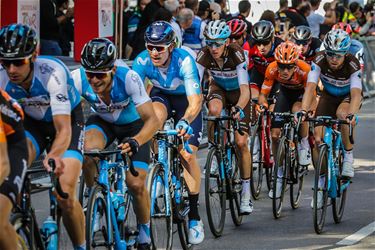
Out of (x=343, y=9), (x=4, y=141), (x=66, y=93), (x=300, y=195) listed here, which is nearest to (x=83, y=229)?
(x=66, y=93)

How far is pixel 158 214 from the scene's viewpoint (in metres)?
8.92

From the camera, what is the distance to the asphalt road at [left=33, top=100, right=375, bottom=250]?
998 centimetres

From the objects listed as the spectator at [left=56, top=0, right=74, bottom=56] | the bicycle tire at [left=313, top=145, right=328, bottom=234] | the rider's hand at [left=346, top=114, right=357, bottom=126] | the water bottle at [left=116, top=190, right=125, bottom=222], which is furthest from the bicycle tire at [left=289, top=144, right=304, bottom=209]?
the spectator at [left=56, top=0, right=74, bottom=56]

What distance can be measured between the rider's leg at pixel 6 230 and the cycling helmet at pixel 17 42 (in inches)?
42.3

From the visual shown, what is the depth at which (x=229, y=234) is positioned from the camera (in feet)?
34.4

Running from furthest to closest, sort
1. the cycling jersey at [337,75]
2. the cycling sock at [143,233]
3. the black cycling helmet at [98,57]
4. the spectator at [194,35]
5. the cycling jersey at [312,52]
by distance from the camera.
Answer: the spectator at [194,35], the cycling jersey at [312,52], the cycling jersey at [337,75], the cycling sock at [143,233], the black cycling helmet at [98,57]

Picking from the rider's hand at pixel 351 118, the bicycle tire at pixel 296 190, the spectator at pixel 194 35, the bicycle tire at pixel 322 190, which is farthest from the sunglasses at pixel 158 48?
the spectator at pixel 194 35

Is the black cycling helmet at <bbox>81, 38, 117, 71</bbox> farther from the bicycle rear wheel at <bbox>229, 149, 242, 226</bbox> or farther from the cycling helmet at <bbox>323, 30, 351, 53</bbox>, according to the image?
the cycling helmet at <bbox>323, 30, 351, 53</bbox>

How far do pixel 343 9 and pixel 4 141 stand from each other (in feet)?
67.6

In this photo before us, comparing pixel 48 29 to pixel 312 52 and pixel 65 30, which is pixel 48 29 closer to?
pixel 65 30

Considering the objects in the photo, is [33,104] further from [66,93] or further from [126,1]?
[126,1]

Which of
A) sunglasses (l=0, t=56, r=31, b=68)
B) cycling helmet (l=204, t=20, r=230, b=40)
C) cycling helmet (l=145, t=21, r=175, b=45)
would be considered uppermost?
sunglasses (l=0, t=56, r=31, b=68)

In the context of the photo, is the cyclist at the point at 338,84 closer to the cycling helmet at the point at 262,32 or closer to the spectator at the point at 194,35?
the cycling helmet at the point at 262,32

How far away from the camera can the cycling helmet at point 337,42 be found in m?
11.4
